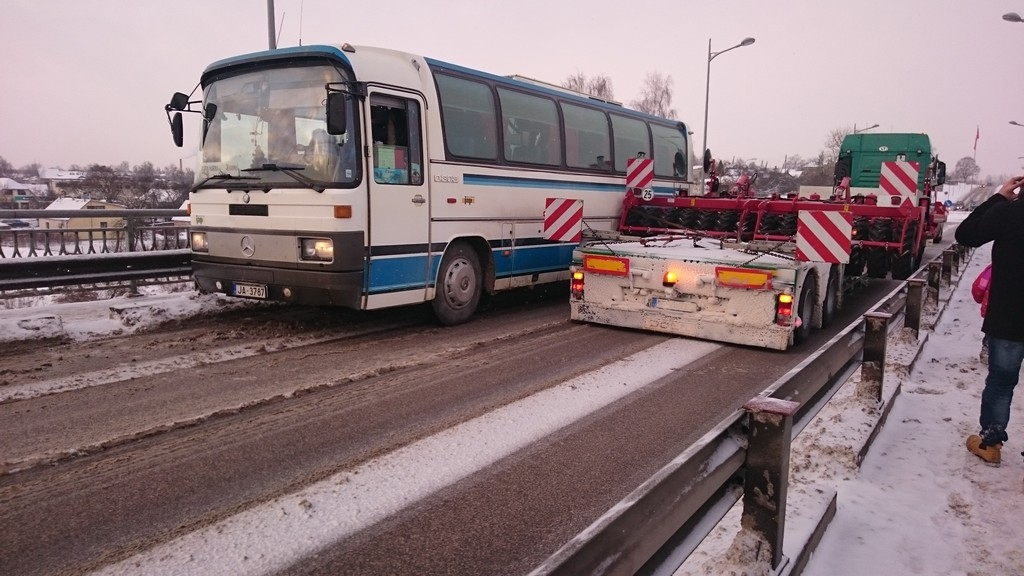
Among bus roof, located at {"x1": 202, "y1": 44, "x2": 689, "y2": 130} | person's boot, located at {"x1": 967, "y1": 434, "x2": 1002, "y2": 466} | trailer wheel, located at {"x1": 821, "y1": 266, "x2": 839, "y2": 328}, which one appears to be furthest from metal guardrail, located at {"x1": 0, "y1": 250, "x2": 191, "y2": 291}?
person's boot, located at {"x1": 967, "y1": 434, "x2": 1002, "y2": 466}

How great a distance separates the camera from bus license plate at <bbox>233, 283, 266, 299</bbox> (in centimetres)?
757

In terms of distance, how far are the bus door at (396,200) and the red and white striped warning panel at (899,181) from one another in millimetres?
8545

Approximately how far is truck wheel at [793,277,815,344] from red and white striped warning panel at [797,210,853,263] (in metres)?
0.36

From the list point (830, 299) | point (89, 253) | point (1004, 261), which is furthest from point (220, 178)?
point (830, 299)

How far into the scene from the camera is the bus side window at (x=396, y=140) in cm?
750

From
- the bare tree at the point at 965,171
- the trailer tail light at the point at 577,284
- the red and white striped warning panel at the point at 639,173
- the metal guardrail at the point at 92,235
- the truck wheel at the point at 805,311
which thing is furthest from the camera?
the bare tree at the point at 965,171

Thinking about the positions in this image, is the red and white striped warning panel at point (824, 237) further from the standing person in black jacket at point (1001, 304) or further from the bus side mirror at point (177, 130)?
the bus side mirror at point (177, 130)

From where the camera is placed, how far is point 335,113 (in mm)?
6742

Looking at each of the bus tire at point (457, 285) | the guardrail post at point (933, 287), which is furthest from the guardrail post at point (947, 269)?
the bus tire at point (457, 285)

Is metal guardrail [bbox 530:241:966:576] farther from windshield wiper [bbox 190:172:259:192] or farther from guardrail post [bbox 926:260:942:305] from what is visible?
guardrail post [bbox 926:260:942:305]

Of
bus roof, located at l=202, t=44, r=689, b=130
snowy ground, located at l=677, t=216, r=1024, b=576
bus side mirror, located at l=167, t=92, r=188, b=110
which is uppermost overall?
bus roof, located at l=202, t=44, r=689, b=130

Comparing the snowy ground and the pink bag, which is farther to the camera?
the pink bag

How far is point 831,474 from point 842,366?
0.83 metres

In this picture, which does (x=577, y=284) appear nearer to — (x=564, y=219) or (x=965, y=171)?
(x=564, y=219)
